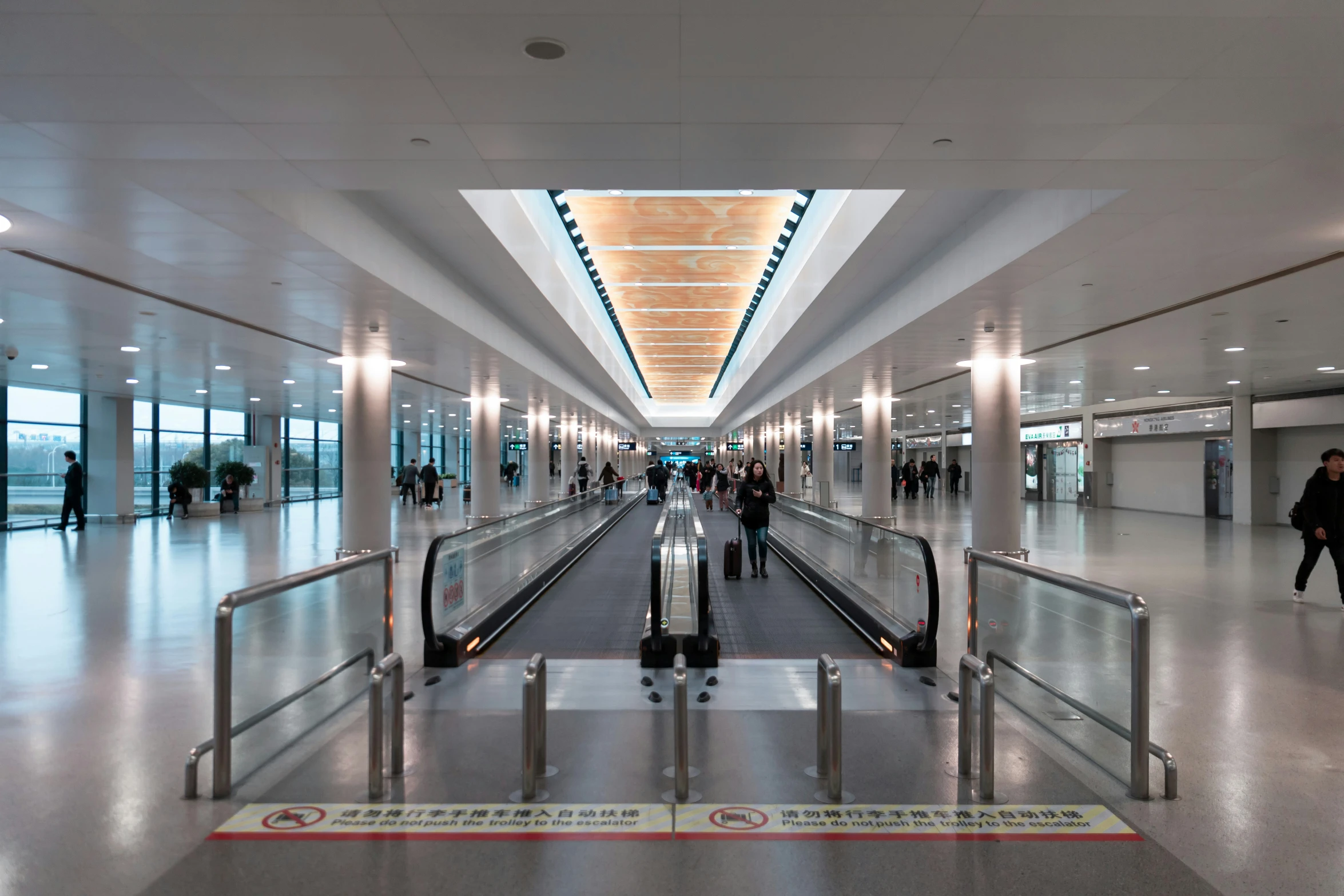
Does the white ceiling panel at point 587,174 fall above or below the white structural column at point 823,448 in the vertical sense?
above

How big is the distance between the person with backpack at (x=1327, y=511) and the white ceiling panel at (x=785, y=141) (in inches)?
312

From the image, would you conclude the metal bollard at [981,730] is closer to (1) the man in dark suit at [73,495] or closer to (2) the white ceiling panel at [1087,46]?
(2) the white ceiling panel at [1087,46]

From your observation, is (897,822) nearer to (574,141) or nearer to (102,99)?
(574,141)

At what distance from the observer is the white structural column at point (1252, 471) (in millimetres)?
23328

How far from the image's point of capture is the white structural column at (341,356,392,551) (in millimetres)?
14781

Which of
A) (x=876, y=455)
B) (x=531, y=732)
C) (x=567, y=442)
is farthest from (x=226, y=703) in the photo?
(x=567, y=442)

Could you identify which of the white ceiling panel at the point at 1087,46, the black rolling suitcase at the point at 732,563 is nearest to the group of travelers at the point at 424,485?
the black rolling suitcase at the point at 732,563

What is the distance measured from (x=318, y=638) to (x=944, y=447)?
152 feet

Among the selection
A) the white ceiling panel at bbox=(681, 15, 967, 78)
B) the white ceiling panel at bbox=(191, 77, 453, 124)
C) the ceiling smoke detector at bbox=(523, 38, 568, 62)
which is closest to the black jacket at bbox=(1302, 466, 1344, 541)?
the white ceiling panel at bbox=(681, 15, 967, 78)

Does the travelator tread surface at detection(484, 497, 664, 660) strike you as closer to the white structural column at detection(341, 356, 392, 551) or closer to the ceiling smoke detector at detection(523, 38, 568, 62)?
the white structural column at detection(341, 356, 392, 551)

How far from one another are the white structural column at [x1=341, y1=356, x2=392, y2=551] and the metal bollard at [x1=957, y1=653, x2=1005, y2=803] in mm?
12155

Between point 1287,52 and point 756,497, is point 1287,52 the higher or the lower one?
the higher one

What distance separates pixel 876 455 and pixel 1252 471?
11268 mm

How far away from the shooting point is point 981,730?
4.33m
